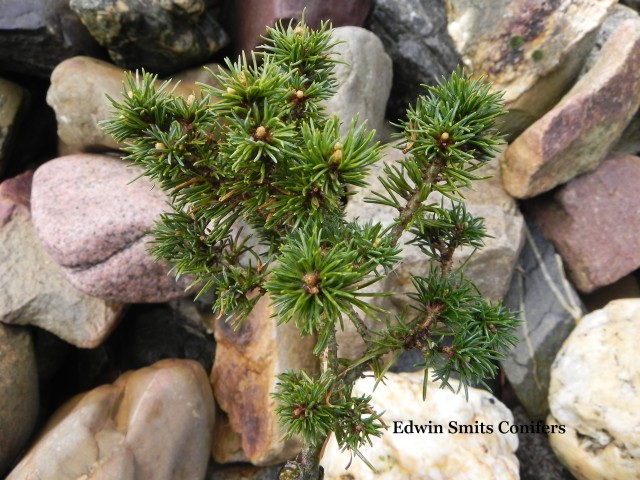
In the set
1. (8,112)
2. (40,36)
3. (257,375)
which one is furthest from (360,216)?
(8,112)

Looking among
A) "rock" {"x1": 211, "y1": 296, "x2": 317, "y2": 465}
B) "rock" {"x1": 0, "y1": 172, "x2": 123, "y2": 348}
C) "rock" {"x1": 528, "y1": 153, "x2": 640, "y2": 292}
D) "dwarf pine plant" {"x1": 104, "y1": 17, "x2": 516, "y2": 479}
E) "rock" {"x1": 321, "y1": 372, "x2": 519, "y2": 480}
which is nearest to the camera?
"dwarf pine plant" {"x1": 104, "y1": 17, "x2": 516, "y2": 479}

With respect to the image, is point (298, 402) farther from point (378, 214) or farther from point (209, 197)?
point (378, 214)

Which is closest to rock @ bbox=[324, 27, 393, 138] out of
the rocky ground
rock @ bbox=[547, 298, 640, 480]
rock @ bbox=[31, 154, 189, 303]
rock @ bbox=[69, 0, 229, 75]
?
the rocky ground

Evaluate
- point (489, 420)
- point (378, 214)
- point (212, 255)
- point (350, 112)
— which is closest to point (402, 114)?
point (350, 112)

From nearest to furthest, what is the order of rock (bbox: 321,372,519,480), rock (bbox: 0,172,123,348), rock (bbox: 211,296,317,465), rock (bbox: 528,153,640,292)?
rock (bbox: 321,372,519,480), rock (bbox: 211,296,317,465), rock (bbox: 0,172,123,348), rock (bbox: 528,153,640,292)

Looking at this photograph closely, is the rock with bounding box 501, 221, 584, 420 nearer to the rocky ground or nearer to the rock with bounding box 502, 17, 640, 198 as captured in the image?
the rocky ground

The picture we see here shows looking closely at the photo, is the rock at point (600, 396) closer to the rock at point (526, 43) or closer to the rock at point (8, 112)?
the rock at point (526, 43)
